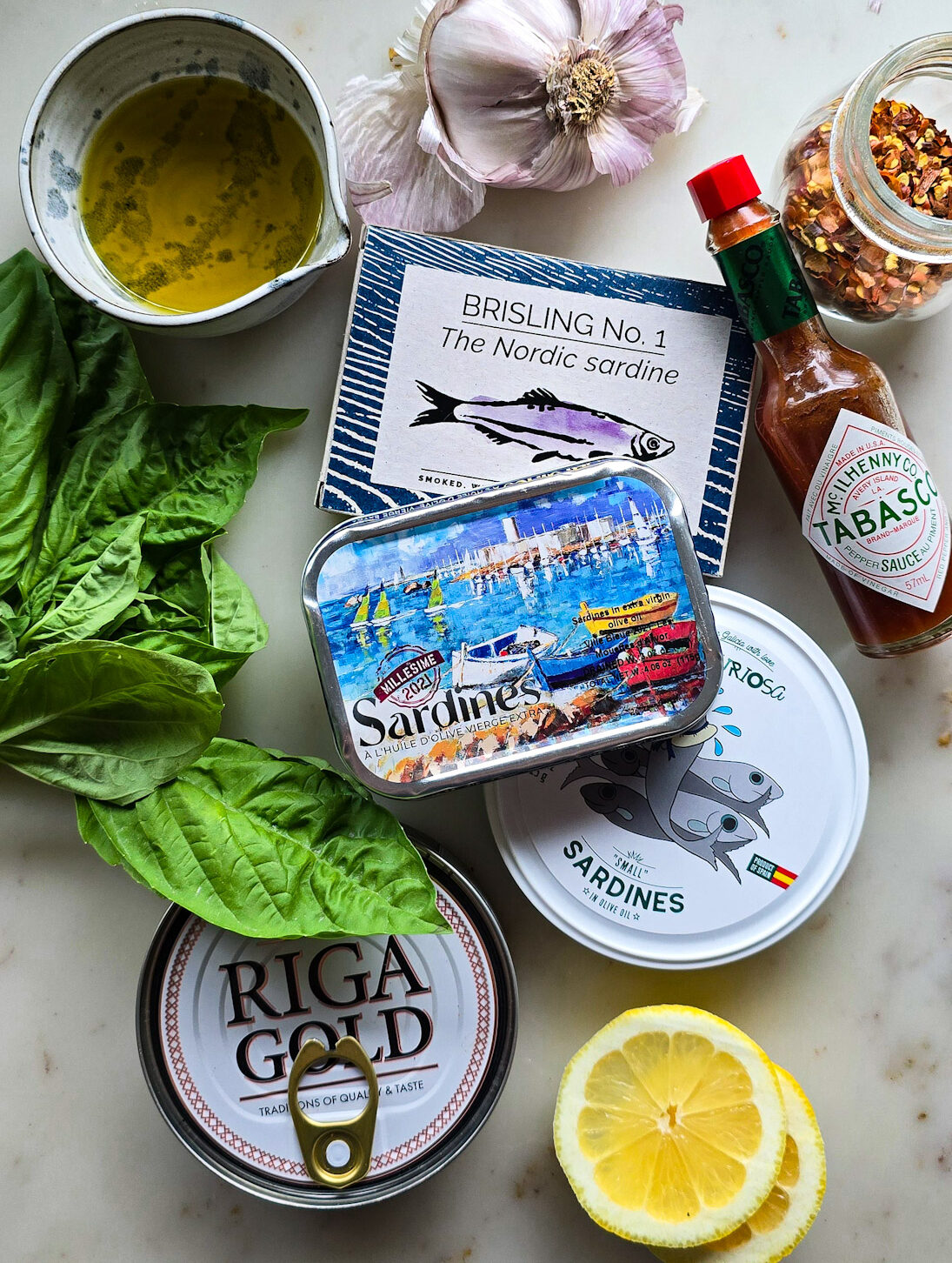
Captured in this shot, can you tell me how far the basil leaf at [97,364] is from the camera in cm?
80

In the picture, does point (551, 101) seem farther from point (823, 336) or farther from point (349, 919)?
point (349, 919)

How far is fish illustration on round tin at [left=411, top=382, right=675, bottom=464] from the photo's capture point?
83cm

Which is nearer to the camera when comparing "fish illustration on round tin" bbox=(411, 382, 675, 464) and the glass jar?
the glass jar

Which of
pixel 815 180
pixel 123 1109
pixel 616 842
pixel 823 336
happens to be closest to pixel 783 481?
pixel 823 336

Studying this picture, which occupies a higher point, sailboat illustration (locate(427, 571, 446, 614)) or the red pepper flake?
the red pepper flake

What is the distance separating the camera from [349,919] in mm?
689

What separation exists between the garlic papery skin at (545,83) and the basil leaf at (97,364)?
32 centimetres

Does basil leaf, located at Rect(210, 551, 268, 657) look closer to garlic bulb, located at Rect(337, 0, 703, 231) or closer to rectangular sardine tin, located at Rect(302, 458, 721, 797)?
rectangular sardine tin, located at Rect(302, 458, 721, 797)

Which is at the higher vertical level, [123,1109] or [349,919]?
[349,919]

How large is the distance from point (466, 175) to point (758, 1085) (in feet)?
2.74

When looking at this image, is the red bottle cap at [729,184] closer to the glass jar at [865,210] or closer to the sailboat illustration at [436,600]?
the glass jar at [865,210]

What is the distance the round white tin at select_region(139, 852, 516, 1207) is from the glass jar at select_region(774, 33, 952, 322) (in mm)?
619

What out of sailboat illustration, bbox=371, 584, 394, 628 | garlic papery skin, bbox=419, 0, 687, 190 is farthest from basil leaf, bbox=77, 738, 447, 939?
garlic papery skin, bbox=419, 0, 687, 190

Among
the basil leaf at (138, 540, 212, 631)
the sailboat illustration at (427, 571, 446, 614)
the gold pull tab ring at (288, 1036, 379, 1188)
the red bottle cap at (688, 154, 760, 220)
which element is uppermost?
the red bottle cap at (688, 154, 760, 220)
